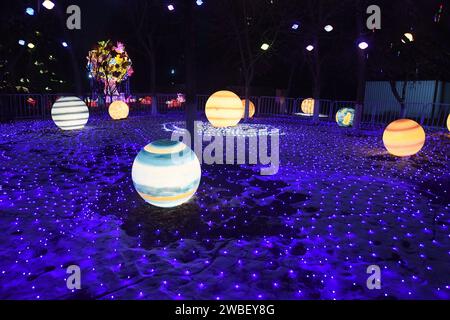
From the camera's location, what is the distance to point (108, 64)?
25.0m

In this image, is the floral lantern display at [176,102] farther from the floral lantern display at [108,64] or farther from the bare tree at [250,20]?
the bare tree at [250,20]

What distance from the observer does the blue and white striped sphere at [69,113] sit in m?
13.4

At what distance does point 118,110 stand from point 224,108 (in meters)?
7.80

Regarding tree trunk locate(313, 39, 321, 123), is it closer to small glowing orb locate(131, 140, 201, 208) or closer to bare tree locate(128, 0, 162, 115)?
bare tree locate(128, 0, 162, 115)

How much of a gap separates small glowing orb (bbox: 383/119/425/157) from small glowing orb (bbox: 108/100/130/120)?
13771 mm

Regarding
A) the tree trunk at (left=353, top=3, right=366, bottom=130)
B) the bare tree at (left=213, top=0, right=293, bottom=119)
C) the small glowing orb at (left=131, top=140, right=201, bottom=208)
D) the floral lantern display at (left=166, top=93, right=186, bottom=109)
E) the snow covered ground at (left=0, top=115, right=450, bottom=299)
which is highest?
the bare tree at (left=213, top=0, right=293, bottom=119)

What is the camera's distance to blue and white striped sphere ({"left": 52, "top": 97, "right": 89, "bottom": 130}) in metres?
13.4

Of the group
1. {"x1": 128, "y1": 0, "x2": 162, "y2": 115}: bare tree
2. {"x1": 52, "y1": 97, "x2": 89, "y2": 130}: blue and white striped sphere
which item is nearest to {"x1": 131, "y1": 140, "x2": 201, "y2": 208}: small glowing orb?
{"x1": 52, "y1": 97, "x2": 89, "y2": 130}: blue and white striped sphere

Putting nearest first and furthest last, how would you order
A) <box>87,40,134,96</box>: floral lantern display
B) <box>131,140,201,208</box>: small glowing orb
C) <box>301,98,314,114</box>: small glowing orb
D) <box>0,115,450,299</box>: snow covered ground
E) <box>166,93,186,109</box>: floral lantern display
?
<box>0,115,450,299</box>: snow covered ground, <box>131,140,201,208</box>: small glowing orb, <box>301,98,314,114</box>: small glowing orb, <box>87,40,134,96</box>: floral lantern display, <box>166,93,186,109</box>: floral lantern display

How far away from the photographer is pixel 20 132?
14.2 m

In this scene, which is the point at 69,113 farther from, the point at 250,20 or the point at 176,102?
the point at 176,102

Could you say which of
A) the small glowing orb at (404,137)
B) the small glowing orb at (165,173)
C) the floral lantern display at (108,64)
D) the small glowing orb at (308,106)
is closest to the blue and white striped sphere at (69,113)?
the small glowing orb at (165,173)

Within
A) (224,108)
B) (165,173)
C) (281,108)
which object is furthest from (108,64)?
(165,173)

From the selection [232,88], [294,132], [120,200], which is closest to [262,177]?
[120,200]
